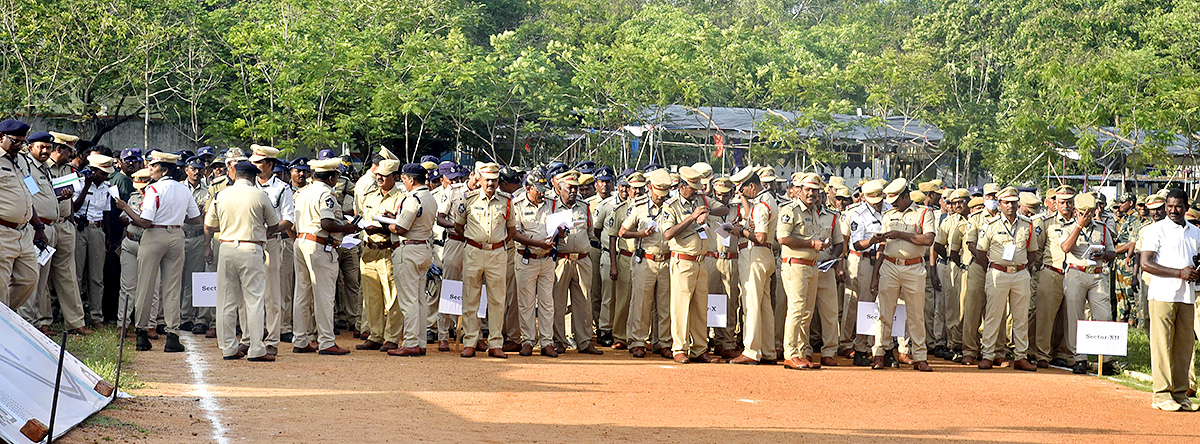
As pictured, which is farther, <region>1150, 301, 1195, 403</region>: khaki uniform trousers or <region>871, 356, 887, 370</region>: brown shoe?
<region>871, 356, 887, 370</region>: brown shoe

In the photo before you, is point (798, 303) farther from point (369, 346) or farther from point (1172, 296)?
point (369, 346)

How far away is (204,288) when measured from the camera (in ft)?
37.1

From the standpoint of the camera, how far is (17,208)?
933 centimetres

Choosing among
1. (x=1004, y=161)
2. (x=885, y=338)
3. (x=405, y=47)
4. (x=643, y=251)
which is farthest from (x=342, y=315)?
(x=1004, y=161)

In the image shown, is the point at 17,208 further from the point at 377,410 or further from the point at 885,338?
the point at 885,338

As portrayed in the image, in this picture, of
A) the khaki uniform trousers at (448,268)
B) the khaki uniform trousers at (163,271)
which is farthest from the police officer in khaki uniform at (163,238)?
the khaki uniform trousers at (448,268)

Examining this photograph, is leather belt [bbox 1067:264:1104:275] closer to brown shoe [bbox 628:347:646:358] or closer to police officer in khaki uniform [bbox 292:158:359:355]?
brown shoe [bbox 628:347:646:358]

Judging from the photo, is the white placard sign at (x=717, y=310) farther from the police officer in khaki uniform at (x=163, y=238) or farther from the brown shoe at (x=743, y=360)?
the police officer in khaki uniform at (x=163, y=238)

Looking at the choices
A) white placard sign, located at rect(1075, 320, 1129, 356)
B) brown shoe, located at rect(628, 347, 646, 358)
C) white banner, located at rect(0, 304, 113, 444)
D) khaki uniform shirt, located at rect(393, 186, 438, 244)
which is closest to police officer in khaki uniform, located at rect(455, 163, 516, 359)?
khaki uniform shirt, located at rect(393, 186, 438, 244)

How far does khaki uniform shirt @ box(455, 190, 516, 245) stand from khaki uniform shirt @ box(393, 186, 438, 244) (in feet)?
1.21

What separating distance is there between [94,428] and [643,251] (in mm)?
6403

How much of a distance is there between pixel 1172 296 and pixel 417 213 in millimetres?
6885

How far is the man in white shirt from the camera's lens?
384 inches

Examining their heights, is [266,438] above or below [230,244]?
below
